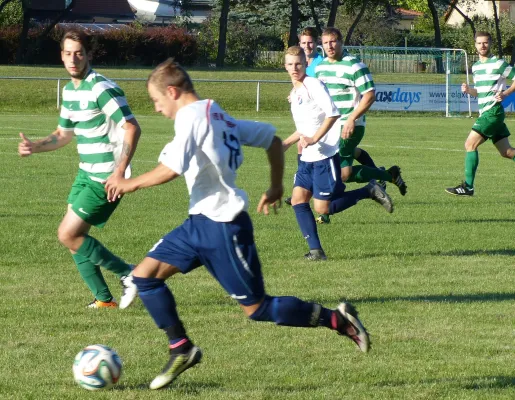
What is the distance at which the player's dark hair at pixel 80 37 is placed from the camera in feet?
22.5

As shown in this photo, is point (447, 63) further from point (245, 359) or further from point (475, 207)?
point (245, 359)

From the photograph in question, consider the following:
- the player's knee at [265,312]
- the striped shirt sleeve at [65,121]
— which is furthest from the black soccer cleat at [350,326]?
the striped shirt sleeve at [65,121]

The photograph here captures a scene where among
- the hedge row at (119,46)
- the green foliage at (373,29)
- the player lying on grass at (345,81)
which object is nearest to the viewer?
the player lying on grass at (345,81)

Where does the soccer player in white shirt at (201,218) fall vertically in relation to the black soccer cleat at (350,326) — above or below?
above

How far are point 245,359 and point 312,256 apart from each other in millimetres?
3596

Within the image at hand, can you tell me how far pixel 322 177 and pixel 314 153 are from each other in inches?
9.3

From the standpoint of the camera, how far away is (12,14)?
230 ft

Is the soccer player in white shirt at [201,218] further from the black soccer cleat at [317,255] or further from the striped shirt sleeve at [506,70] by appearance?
the striped shirt sleeve at [506,70]

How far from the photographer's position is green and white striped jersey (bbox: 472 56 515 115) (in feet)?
47.3

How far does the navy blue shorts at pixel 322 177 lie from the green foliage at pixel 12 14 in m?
60.8

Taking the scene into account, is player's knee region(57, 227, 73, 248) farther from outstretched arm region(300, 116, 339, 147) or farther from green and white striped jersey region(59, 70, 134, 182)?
outstretched arm region(300, 116, 339, 147)

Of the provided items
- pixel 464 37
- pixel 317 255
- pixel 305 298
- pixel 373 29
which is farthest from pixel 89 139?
pixel 373 29

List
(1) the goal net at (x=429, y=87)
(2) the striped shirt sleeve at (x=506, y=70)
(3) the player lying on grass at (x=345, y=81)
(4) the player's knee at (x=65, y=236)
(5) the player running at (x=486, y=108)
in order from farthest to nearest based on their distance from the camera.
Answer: (1) the goal net at (x=429, y=87) < (2) the striped shirt sleeve at (x=506, y=70) < (5) the player running at (x=486, y=108) < (3) the player lying on grass at (x=345, y=81) < (4) the player's knee at (x=65, y=236)

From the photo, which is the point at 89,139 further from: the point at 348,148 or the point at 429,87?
the point at 429,87
